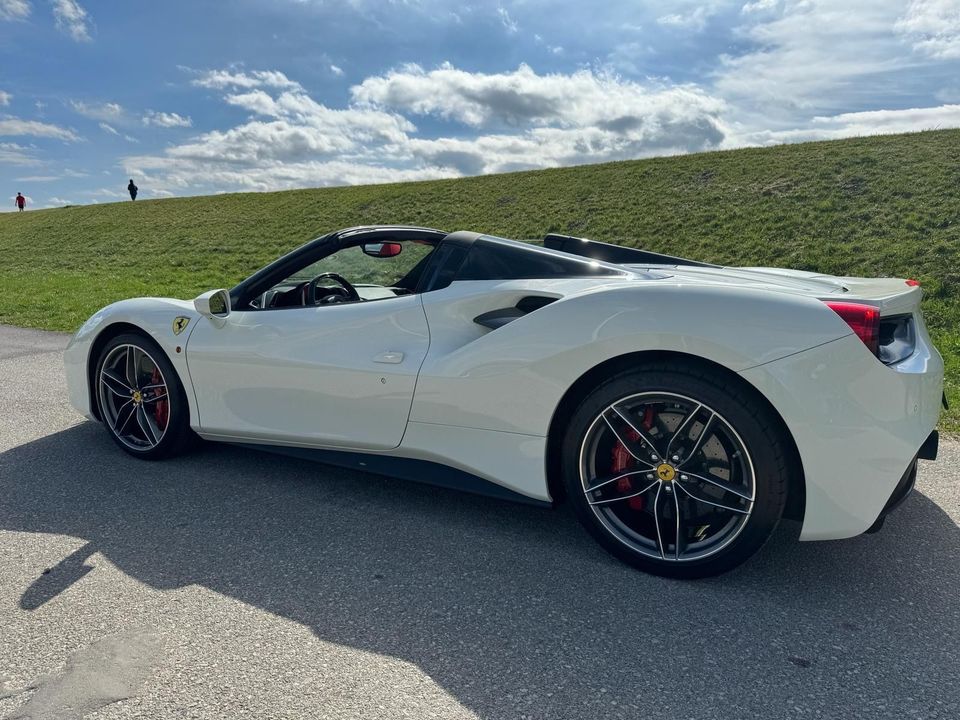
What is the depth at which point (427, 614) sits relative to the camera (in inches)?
93.1

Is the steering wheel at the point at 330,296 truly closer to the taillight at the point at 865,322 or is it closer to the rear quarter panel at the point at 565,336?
the rear quarter panel at the point at 565,336

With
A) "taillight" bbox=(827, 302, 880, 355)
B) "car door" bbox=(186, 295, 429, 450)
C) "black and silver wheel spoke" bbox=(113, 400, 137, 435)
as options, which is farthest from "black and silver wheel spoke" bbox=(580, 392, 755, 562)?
"black and silver wheel spoke" bbox=(113, 400, 137, 435)

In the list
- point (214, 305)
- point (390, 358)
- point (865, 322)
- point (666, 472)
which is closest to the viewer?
point (865, 322)

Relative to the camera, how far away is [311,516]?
3.15 metres

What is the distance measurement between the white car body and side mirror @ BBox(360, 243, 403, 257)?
0.45 meters

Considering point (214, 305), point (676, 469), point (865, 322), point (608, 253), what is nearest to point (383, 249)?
point (214, 305)

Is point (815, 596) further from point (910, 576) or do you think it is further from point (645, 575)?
point (645, 575)

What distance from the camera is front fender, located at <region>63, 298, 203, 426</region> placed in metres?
3.71

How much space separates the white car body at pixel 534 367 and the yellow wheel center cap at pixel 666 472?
421 millimetres

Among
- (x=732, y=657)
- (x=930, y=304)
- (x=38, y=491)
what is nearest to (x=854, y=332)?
(x=732, y=657)

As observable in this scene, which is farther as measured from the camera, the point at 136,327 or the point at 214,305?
the point at 136,327

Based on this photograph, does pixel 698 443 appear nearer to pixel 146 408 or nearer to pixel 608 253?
pixel 608 253

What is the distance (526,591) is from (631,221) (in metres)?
17.2

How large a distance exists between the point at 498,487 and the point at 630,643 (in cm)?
86
